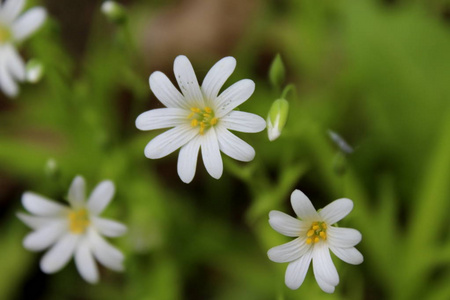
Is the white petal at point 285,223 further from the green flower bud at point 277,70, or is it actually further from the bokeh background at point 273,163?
the green flower bud at point 277,70

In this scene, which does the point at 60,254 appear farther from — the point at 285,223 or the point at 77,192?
the point at 285,223

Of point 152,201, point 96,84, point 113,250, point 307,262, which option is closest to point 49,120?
point 96,84

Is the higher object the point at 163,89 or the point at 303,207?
the point at 163,89

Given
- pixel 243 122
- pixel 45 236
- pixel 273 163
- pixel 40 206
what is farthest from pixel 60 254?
pixel 273 163

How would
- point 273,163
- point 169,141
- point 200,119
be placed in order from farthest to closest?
1. point 273,163
2. point 200,119
3. point 169,141

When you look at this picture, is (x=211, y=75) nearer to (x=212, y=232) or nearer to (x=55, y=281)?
(x=212, y=232)

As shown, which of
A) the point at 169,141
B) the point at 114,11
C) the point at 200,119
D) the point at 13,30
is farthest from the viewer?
the point at 13,30
